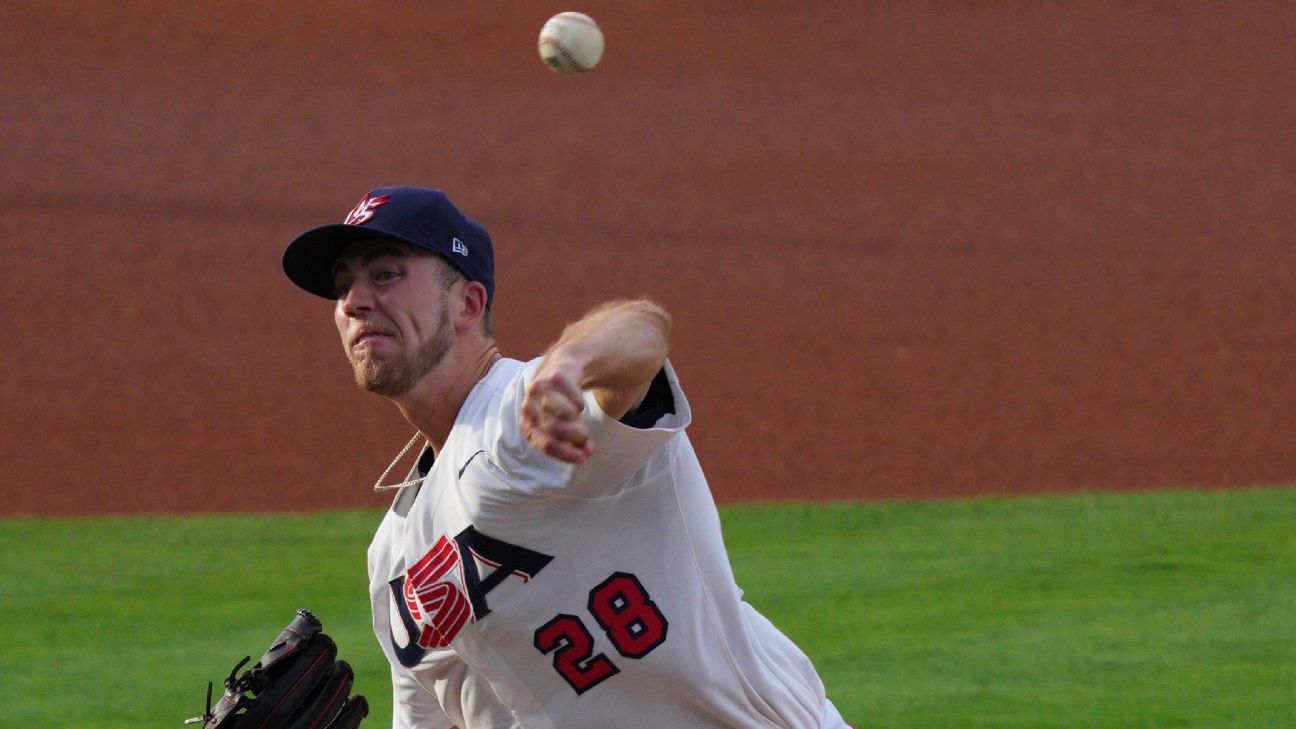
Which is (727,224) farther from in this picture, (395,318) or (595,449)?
(595,449)

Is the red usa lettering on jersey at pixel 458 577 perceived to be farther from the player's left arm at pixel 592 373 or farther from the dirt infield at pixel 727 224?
the dirt infield at pixel 727 224

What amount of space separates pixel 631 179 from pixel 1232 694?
33.7 ft

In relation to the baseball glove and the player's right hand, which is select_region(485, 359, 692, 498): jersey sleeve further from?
the baseball glove

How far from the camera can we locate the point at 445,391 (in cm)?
302

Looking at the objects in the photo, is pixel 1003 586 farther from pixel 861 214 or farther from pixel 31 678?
pixel 861 214

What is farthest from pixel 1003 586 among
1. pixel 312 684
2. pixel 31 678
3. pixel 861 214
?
pixel 861 214

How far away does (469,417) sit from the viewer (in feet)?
9.59

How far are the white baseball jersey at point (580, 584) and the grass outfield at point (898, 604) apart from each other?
2.87 metres

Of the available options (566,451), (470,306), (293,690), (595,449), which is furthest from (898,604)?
(566,451)

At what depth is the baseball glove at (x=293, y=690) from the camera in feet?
10.7

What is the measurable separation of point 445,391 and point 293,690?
734 mm

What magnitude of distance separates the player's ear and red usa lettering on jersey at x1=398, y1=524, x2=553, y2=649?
427 millimetres

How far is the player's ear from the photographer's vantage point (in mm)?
3061

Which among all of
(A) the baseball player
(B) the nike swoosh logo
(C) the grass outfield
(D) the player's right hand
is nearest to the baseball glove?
(A) the baseball player
